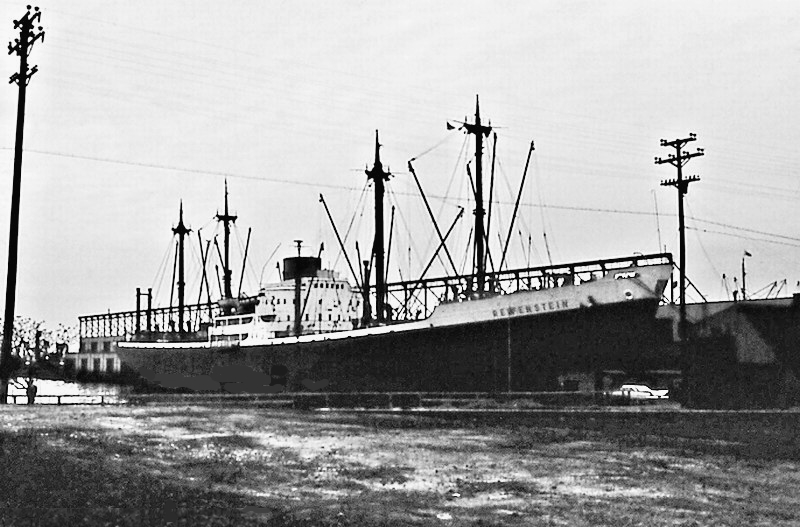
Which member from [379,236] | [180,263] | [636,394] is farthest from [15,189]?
[180,263]

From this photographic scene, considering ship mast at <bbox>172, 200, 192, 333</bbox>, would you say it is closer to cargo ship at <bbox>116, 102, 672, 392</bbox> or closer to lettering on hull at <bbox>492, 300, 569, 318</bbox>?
cargo ship at <bbox>116, 102, 672, 392</bbox>

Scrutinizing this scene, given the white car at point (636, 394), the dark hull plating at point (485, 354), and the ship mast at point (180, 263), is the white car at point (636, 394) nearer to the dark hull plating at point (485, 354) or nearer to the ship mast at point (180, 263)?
the dark hull plating at point (485, 354)

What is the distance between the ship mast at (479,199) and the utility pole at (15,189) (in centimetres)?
2205

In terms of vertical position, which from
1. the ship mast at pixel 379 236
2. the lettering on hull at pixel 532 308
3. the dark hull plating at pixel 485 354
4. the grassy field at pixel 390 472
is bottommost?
the grassy field at pixel 390 472

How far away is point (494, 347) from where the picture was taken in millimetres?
46094

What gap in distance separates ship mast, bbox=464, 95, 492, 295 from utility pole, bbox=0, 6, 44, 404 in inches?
868

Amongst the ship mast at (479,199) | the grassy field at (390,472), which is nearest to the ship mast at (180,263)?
the ship mast at (479,199)

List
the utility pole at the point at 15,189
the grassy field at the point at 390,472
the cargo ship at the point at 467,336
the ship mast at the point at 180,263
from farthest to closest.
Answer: the ship mast at the point at 180,263, the cargo ship at the point at 467,336, the utility pole at the point at 15,189, the grassy field at the point at 390,472

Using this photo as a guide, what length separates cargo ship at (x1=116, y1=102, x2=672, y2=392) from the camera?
44.4 metres

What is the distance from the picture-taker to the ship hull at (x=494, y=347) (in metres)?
44.4

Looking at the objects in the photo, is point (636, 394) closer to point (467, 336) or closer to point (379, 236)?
point (467, 336)

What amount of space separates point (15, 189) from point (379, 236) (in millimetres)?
21714

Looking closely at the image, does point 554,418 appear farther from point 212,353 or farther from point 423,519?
point 212,353

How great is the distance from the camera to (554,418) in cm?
3020
